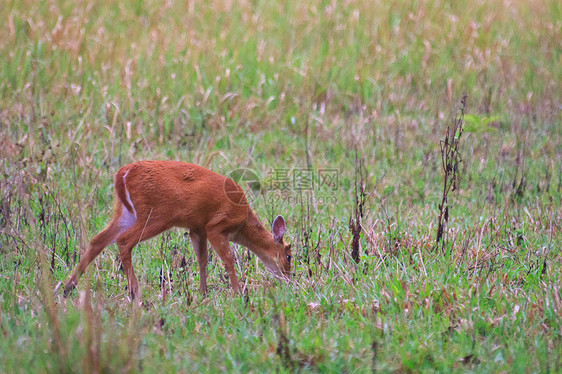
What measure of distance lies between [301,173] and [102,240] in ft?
10.6

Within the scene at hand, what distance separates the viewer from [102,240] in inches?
179

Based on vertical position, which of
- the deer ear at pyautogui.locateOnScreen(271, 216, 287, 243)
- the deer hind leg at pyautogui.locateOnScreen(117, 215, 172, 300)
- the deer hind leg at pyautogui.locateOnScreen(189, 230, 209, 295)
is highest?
the deer hind leg at pyautogui.locateOnScreen(117, 215, 172, 300)

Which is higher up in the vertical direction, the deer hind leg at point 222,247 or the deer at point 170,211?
the deer at point 170,211

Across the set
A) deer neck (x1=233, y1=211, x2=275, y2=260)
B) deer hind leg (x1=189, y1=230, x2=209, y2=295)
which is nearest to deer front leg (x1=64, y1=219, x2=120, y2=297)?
deer hind leg (x1=189, y1=230, x2=209, y2=295)

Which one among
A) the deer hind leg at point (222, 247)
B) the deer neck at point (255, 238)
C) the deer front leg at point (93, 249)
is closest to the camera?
the deer front leg at point (93, 249)

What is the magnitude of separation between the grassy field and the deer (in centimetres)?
21

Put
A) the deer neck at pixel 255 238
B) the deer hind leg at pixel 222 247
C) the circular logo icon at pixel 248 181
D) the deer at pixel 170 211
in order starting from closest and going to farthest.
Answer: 1. the deer at pixel 170 211
2. the deer hind leg at pixel 222 247
3. the deer neck at pixel 255 238
4. the circular logo icon at pixel 248 181

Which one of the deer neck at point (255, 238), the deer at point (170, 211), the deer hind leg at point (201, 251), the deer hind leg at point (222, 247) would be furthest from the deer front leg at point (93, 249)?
the deer neck at point (255, 238)

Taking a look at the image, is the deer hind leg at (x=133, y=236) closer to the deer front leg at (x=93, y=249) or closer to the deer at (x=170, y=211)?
the deer at (x=170, y=211)

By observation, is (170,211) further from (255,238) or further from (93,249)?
(255,238)

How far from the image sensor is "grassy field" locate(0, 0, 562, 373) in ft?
11.3

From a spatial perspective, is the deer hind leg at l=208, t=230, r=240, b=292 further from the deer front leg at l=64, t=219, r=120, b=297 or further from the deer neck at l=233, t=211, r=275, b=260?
the deer front leg at l=64, t=219, r=120, b=297

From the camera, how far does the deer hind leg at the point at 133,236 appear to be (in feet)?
14.4

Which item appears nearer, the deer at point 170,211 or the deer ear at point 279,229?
Result: the deer at point 170,211
